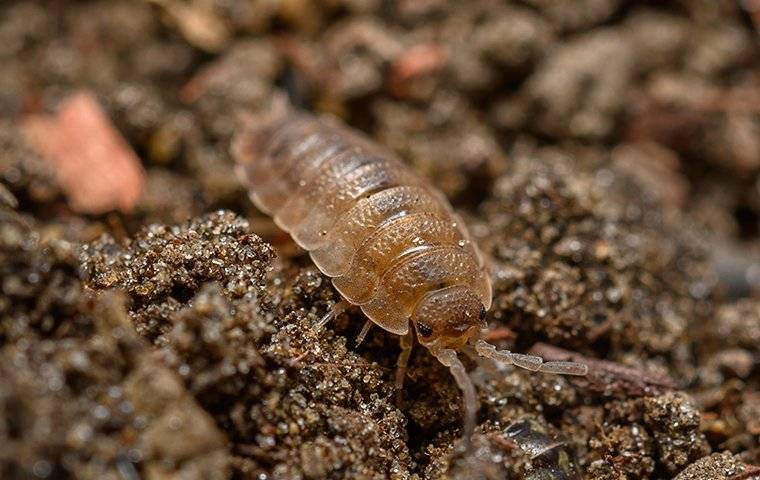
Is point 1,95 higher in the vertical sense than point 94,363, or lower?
lower

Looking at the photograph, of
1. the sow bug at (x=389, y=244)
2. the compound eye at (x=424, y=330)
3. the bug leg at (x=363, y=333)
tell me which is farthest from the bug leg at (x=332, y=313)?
the compound eye at (x=424, y=330)

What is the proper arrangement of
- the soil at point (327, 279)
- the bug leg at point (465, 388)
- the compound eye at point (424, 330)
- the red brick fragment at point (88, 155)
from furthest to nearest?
1. the red brick fragment at point (88, 155)
2. the compound eye at point (424, 330)
3. the bug leg at point (465, 388)
4. the soil at point (327, 279)

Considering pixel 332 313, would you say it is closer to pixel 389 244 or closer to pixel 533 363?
pixel 389 244

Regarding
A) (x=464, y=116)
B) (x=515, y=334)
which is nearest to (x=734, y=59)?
(x=464, y=116)

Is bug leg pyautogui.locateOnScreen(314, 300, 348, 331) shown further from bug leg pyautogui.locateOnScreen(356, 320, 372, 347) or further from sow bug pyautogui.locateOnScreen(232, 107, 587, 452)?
bug leg pyautogui.locateOnScreen(356, 320, 372, 347)

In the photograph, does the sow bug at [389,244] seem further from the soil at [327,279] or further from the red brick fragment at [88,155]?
the red brick fragment at [88,155]

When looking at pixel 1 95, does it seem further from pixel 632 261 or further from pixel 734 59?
pixel 734 59

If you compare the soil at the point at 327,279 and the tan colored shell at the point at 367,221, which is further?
the tan colored shell at the point at 367,221
